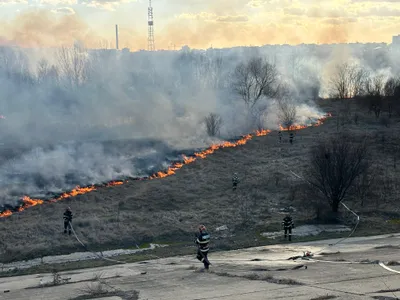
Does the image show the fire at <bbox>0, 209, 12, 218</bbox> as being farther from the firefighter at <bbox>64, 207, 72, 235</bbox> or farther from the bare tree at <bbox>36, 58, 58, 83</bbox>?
the bare tree at <bbox>36, 58, 58, 83</bbox>

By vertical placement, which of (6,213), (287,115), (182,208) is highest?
(287,115)

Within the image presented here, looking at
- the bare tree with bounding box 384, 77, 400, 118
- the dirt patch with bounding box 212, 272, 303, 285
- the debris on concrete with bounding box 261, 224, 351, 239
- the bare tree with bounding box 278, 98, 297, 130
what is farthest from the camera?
the bare tree with bounding box 384, 77, 400, 118

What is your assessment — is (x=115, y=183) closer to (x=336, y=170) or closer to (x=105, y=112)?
(x=336, y=170)

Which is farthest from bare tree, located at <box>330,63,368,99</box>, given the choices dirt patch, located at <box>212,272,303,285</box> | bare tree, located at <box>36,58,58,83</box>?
dirt patch, located at <box>212,272,303,285</box>

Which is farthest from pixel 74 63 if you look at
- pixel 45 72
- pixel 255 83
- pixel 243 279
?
pixel 243 279

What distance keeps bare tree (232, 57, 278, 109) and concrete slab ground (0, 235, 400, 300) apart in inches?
1867

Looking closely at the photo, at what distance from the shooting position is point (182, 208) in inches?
1123

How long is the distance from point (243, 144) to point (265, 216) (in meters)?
22.2

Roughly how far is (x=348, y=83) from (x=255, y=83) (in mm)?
21123

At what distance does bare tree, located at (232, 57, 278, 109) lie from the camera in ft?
216

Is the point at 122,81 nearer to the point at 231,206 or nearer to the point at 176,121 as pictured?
the point at 176,121

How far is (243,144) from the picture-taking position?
1887 inches

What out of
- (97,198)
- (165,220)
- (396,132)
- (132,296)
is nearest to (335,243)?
(165,220)

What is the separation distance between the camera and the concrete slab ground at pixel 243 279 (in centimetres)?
1234
